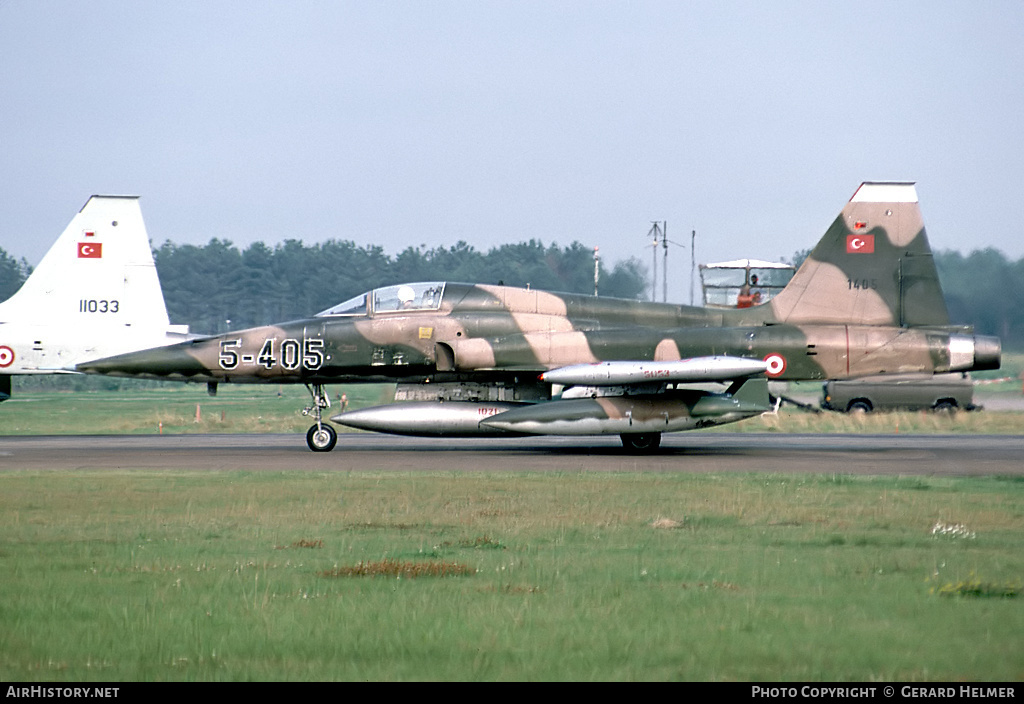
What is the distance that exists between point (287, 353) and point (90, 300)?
6755mm

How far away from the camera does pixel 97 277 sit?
985 inches

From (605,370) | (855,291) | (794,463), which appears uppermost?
(855,291)

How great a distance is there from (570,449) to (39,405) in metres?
28.9

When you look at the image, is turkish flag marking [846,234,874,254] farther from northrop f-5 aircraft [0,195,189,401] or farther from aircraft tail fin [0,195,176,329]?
aircraft tail fin [0,195,176,329]

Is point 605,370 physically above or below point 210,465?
above

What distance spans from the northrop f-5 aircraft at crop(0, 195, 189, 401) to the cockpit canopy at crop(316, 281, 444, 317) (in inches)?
204

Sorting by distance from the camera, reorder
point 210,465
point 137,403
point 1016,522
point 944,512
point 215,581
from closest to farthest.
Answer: point 215,581 → point 1016,522 → point 944,512 → point 210,465 → point 137,403

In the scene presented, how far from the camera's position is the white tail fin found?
24281 millimetres

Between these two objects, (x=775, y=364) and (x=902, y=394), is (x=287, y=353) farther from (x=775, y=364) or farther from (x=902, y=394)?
(x=902, y=394)

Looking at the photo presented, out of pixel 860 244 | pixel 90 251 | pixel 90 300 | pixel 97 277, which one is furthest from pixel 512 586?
pixel 90 251

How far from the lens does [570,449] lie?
22.0 metres

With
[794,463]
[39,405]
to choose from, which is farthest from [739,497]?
[39,405]
